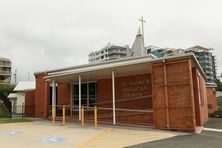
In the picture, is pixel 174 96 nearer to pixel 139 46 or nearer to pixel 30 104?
pixel 139 46

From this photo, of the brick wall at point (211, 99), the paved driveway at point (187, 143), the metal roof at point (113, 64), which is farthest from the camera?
the brick wall at point (211, 99)

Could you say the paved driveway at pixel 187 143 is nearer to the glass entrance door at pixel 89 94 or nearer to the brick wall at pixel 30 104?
Answer: the glass entrance door at pixel 89 94

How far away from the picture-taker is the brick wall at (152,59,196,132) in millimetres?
11719

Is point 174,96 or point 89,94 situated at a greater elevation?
point 89,94

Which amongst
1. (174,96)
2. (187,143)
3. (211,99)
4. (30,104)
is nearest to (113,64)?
(174,96)

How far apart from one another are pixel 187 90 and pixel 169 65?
1.49 meters

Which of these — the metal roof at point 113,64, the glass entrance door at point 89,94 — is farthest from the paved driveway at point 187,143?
the glass entrance door at point 89,94

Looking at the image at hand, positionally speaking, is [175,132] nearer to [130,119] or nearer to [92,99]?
[130,119]

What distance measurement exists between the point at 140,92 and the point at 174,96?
15.0ft

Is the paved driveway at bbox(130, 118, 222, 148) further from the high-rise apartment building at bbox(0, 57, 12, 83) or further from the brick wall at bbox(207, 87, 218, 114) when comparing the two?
the high-rise apartment building at bbox(0, 57, 12, 83)

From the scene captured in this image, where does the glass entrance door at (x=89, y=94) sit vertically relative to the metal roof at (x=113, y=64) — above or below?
below

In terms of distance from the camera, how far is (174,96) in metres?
12.2

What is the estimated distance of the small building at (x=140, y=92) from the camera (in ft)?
39.4

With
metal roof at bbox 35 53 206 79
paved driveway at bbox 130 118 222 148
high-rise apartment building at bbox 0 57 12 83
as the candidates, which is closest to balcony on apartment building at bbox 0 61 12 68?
high-rise apartment building at bbox 0 57 12 83
